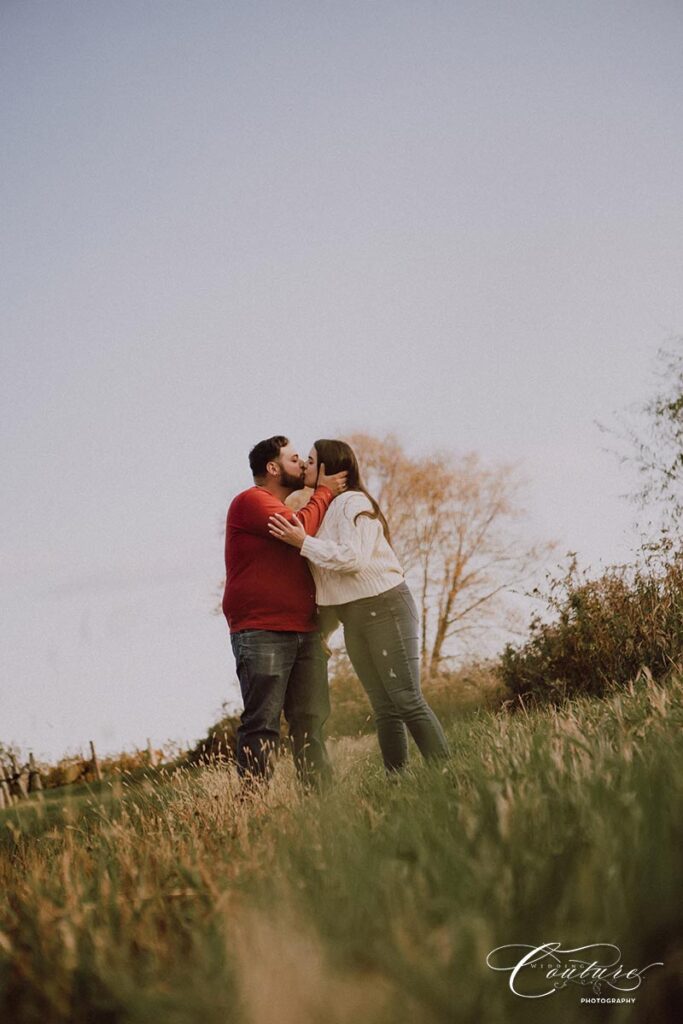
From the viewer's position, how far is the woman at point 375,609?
14.6 ft

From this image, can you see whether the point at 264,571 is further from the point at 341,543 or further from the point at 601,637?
the point at 601,637

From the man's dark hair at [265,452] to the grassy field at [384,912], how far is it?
9.28 ft

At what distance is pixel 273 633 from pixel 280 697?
1.27ft

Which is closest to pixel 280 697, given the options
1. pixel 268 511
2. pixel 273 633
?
pixel 273 633

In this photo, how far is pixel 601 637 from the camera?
27.8ft

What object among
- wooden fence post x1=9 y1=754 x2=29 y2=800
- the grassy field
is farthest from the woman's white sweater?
wooden fence post x1=9 y1=754 x2=29 y2=800

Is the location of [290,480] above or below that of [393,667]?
above

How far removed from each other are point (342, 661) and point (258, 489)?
11.2m

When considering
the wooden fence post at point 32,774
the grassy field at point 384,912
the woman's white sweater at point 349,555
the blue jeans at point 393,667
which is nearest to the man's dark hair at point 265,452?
the woman's white sweater at point 349,555

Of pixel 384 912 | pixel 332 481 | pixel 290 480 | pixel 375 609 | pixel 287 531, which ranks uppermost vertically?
pixel 290 480

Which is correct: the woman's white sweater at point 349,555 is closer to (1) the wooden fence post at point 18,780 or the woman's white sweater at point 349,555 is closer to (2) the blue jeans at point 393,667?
(2) the blue jeans at point 393,667

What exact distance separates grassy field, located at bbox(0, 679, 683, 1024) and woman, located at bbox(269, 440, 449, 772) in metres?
1.85

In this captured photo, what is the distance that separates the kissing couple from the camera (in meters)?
4.46

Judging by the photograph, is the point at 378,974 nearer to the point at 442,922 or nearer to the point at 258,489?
the point at 442,922
